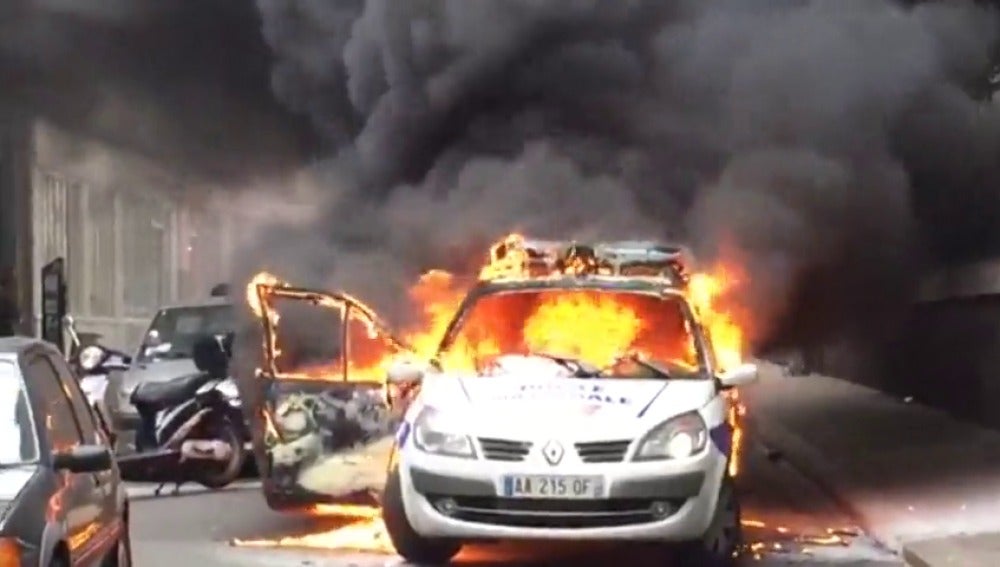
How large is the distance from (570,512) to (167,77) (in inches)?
337

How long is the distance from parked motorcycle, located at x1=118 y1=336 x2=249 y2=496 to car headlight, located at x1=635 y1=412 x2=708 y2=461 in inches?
189

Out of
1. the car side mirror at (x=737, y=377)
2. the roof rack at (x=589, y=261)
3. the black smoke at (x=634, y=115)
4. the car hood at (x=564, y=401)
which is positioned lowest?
the car hood at (x=564, y=401)

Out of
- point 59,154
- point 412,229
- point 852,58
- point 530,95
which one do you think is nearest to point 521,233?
point 412,229

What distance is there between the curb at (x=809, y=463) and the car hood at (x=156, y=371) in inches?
204

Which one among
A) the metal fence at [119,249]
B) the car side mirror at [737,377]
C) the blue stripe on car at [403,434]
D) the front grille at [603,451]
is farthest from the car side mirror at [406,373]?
the metal fence at [119,249]

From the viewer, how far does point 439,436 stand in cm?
929

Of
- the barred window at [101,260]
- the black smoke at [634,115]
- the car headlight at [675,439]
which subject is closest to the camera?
the car headlight at [675,439]

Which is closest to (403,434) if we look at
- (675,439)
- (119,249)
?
(675,439)

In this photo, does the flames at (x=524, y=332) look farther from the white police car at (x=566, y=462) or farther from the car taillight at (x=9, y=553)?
the car taillight at (x=9, y=553)

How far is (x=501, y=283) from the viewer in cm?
1061

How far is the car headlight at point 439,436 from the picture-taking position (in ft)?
30.1

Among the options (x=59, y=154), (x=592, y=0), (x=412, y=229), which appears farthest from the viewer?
(x=59, y=154)

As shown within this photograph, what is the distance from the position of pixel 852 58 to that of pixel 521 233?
12.7ft

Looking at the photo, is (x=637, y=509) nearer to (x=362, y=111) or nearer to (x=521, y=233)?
(x=521, y=233)
